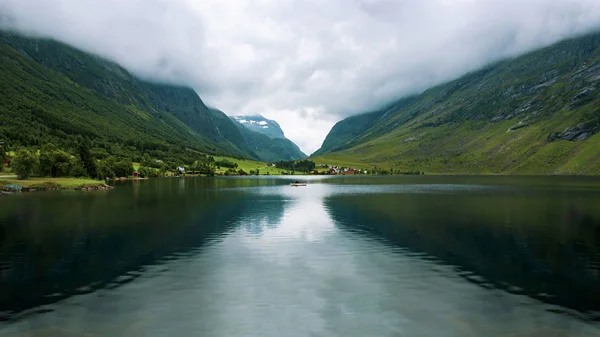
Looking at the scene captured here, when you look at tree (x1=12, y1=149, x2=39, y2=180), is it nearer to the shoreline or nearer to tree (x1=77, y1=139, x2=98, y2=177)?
the shoreline

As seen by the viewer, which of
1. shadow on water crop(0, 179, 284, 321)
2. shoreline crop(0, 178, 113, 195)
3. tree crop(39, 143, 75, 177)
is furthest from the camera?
tree crop(39, 143, 75, 177)

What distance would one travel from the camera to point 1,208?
258 ft

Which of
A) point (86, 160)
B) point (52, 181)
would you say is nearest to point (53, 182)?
point (52, 181)

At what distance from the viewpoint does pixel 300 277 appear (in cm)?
3297

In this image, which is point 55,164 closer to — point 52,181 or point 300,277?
point 52,181

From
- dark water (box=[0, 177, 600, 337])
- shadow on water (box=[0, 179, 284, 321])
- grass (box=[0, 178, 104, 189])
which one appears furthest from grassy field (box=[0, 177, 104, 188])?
dark water (box=[0, 177, 600, 337])

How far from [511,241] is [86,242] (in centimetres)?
5545

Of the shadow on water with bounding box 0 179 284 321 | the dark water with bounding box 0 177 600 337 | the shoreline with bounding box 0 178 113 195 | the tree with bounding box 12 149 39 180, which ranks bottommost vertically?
the dark water with bounding box 0 177 600 337

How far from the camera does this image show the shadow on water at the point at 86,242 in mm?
29406

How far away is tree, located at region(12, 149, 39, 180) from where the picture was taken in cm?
13262

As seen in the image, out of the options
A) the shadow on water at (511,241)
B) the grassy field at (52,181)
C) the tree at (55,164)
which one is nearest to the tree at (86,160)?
the tree at (55,164)

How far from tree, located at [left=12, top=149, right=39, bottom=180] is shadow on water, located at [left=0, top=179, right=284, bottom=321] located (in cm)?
6189

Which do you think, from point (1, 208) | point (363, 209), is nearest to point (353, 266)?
point (363, 209)

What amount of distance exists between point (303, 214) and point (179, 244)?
112 ft
